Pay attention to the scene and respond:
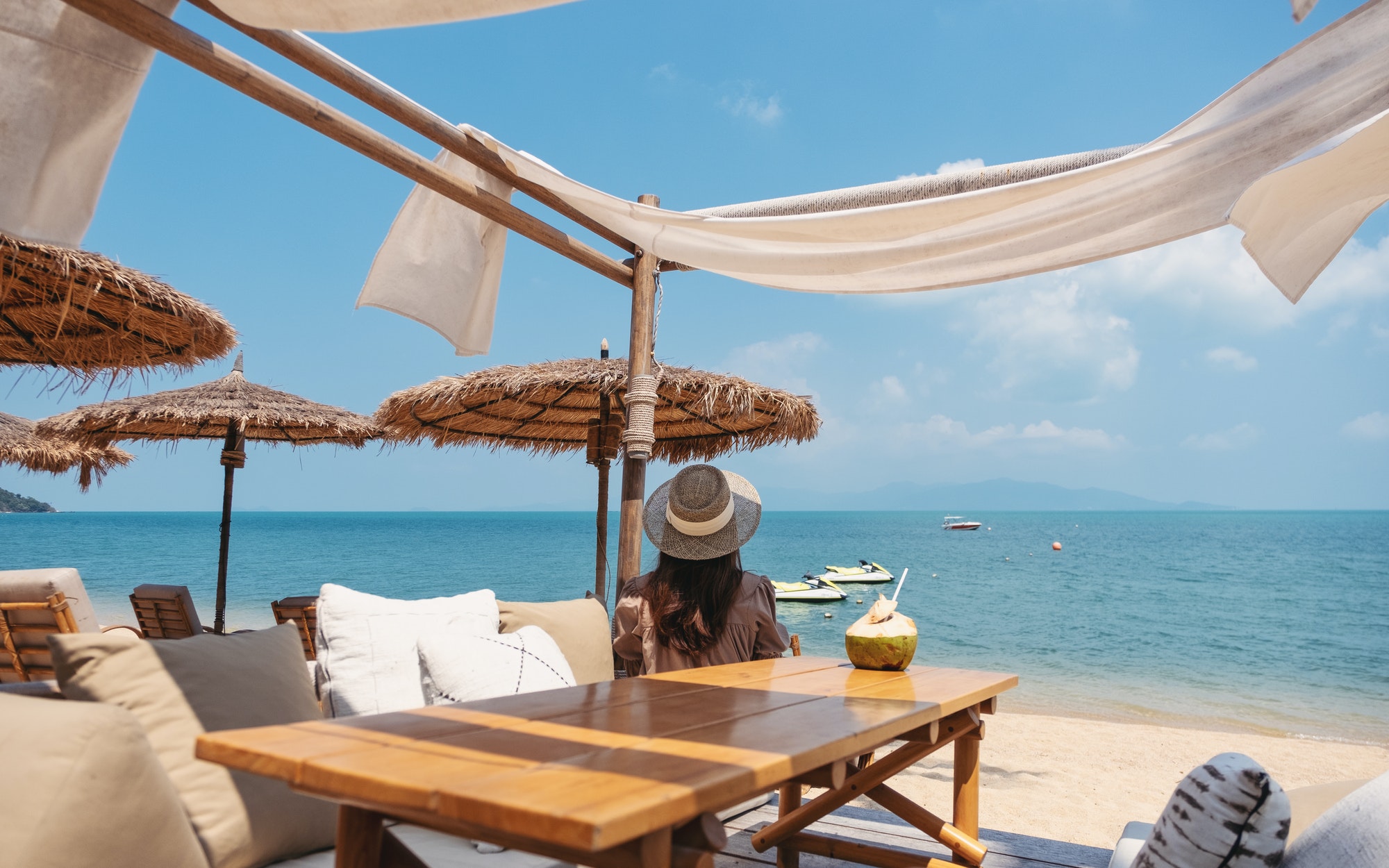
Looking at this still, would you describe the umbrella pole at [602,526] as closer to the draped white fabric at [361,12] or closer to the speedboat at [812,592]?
the draped white fabric at [361,12]

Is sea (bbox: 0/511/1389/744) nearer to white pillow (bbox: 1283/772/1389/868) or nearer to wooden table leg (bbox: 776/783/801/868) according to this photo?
wooden table leg (bbox: 776/783/801/868)

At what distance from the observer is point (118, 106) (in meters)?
1.75

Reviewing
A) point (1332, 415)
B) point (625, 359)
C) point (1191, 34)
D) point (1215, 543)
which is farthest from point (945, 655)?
point (1332, 415)

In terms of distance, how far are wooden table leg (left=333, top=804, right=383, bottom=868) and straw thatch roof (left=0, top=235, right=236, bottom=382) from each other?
307cm

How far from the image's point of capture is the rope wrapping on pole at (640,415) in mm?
3146

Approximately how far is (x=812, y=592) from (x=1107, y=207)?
1933 cm

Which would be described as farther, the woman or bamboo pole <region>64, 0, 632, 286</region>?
the woman

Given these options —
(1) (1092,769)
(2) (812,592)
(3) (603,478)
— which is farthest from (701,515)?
(2) (812,592)

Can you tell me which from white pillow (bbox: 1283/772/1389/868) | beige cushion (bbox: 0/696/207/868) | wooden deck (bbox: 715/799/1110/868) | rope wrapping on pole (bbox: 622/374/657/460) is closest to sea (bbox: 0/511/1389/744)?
rope wrapping on pole (bbox: 622/374/657/460)

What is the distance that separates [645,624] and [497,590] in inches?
989

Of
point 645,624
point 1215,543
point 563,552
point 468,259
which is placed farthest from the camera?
point 1215,543

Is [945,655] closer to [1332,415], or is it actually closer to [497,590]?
[497,590]

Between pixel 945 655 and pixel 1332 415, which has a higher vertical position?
pixel 1332 415

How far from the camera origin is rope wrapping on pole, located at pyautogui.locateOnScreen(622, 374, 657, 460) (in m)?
3.15
